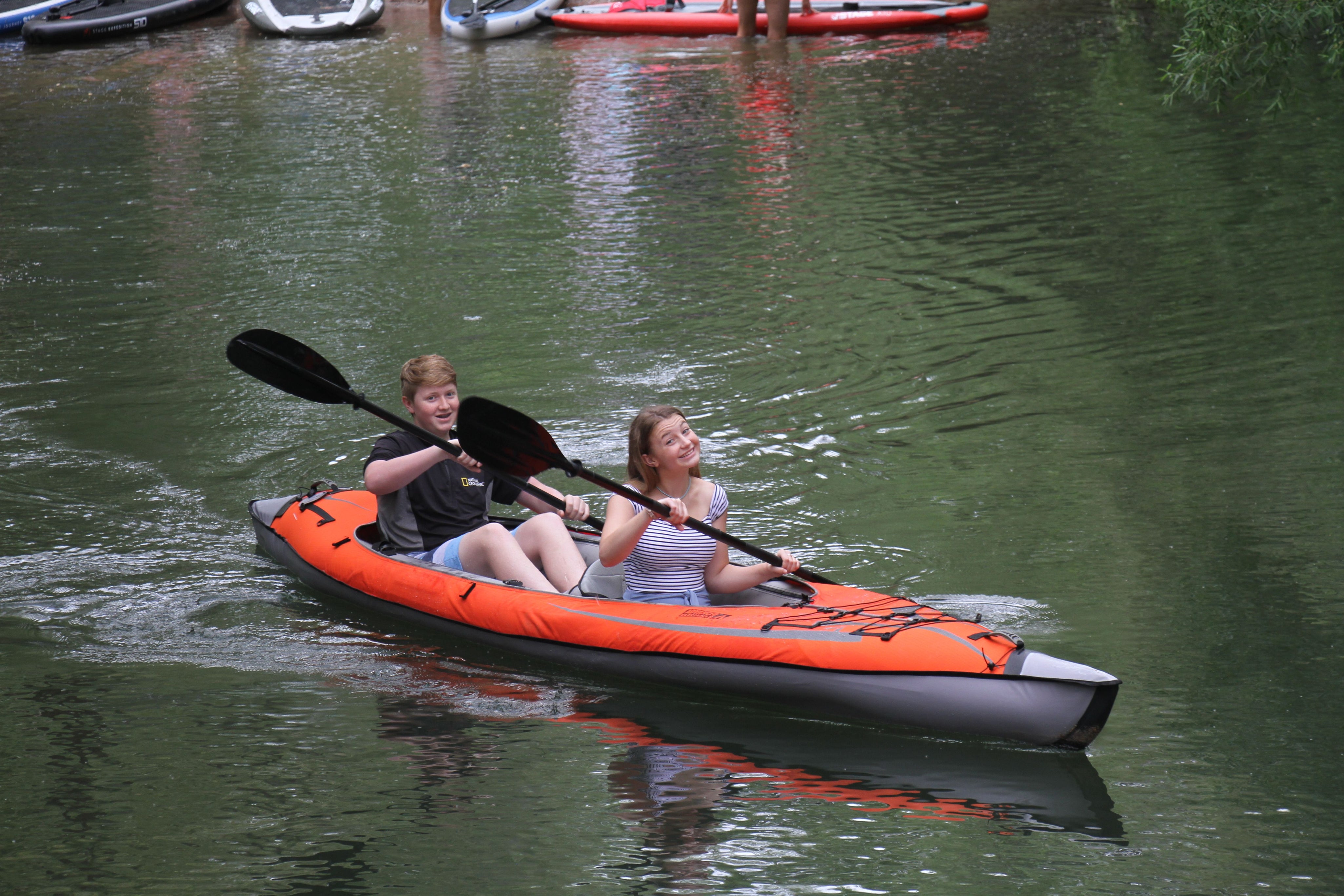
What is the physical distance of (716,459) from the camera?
257 inches

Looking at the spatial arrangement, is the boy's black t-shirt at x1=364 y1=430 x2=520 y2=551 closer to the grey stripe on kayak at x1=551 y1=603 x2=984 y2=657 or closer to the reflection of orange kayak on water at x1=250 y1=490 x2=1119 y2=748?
the reflection of orange kayak on water at x1=250 y1=490 x2=1119 y2=748

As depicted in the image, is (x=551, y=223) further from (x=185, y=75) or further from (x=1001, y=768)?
(x=185, y=75)

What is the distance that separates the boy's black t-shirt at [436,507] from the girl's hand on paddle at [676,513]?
0.99 m

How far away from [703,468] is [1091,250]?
409 cm

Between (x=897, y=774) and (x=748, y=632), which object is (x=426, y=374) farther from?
(x=897, y=774)

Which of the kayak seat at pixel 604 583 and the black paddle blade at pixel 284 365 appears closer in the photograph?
the kayak seat at pixel 604 583

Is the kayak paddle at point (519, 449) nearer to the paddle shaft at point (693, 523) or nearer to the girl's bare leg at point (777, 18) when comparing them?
the paddle shaft at point (693, 523)

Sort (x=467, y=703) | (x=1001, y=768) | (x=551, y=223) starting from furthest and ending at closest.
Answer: (x=551, y=223) → (x=467, y=703) → (x=1001, y=768)

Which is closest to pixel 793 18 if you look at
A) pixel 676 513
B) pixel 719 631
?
pixel 676 513

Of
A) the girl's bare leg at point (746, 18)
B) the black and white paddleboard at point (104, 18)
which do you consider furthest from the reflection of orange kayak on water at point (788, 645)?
the black and white paddleboard at point (104, 18)

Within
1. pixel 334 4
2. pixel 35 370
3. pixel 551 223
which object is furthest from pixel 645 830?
pixel 334 4

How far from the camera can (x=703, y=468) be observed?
6.44m

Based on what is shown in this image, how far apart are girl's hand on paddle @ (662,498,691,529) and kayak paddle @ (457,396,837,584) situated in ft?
0.16

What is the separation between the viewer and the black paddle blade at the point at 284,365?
5586 mm
